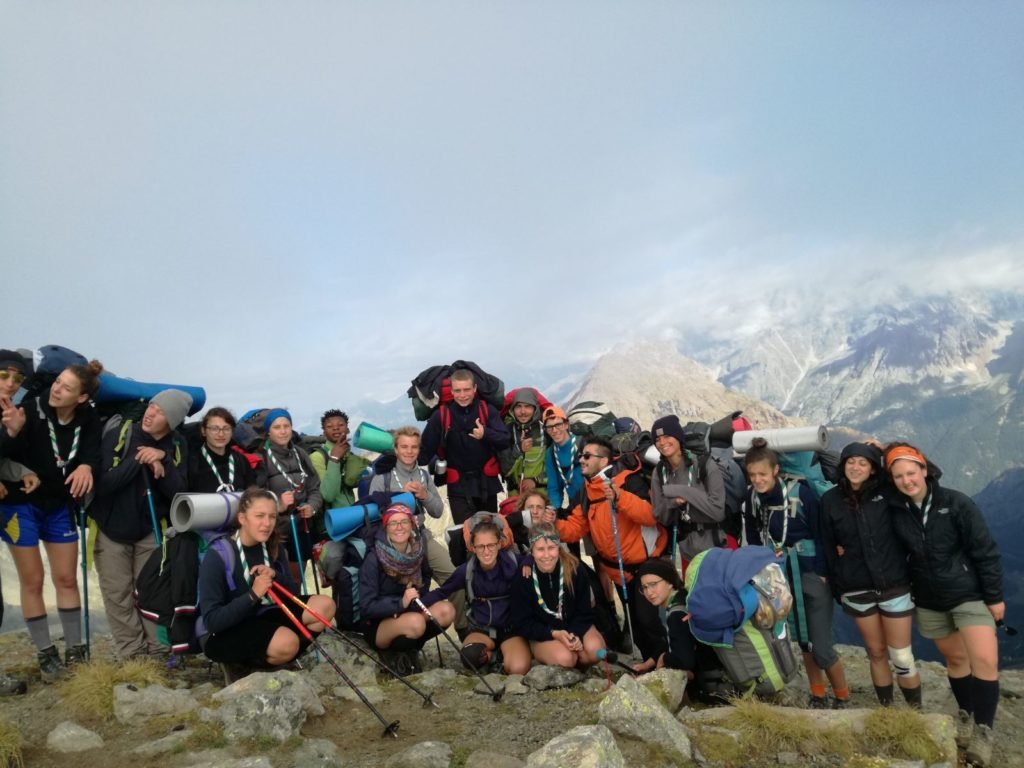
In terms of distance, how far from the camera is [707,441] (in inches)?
379

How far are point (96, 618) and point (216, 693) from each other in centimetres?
14783

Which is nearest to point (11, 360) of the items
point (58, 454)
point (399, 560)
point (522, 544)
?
point (58, 454)

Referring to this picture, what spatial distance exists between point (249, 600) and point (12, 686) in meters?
3.52

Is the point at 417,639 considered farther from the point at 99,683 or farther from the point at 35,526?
the point at 35,526

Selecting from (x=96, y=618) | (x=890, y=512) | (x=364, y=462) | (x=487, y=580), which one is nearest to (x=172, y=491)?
(x=364, y=462)

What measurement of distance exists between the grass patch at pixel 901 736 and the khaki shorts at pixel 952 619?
158 cm

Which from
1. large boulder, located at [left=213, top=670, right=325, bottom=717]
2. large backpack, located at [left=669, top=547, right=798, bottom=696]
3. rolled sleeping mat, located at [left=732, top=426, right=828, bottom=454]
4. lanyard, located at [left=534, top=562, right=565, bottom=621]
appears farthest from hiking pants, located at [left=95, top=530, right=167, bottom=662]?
rolled sleeping mat, located at [left=732, top=426, right=828, bottom=454]

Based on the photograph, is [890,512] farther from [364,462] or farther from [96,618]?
[96,618]

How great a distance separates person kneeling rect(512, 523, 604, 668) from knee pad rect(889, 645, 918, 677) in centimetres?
370

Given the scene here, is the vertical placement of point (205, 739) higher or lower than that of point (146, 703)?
lower

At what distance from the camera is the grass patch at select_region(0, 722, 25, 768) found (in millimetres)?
5551

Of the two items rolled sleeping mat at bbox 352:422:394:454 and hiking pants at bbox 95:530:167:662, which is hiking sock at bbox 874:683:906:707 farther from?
hiking pants at bbox 95:530:167:662

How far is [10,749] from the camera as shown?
5.60m

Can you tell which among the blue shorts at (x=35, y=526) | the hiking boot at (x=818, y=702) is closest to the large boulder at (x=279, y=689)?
the blue shorts at (x=35, y=526)
